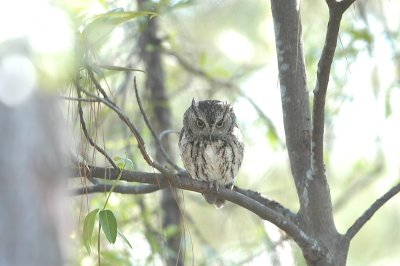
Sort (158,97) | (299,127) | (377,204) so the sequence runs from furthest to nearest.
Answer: (158,97), (299,127), (377,204)

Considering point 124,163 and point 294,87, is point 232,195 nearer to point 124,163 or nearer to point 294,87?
point 124,163

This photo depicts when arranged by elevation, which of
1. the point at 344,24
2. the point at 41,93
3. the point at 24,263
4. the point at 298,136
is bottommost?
the point at 24,263

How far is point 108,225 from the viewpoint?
119 inches

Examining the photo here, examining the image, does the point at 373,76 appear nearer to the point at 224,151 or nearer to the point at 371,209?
the point at 224,151

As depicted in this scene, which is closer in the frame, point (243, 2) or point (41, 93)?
point (41, 93)

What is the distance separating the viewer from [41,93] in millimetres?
1854

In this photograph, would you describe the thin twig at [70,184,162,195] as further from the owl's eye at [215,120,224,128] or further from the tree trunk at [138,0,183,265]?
the tree trunk at [138,0,183,265]

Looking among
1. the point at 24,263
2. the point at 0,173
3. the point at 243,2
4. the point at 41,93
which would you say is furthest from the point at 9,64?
the point at 243,2

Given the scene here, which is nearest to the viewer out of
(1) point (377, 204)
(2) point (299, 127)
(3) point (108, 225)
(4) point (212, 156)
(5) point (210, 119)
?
(3) point (108, 225)

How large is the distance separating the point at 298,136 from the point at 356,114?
2.74m

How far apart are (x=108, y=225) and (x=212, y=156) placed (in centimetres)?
186

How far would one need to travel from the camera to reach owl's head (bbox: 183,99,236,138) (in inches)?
193

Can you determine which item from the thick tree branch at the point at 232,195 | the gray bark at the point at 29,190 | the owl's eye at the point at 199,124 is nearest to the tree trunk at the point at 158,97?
the owl's eye at the point at 199,124

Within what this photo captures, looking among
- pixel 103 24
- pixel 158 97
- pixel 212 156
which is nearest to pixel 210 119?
pixel 212 156
